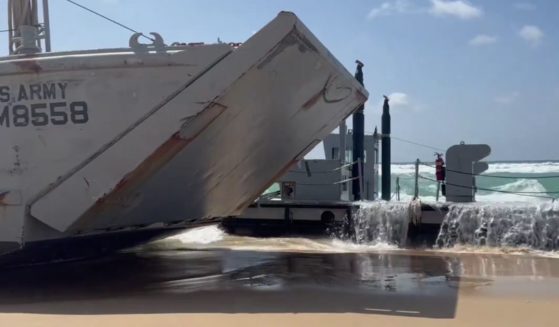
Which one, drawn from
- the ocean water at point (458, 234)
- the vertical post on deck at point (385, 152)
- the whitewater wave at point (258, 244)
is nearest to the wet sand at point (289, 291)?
the ocean water at point (458, 234)

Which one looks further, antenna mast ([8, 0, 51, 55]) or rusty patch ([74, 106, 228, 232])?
antenna mast ([8, 0, 51, 55])

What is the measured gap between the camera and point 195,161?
7484 mm

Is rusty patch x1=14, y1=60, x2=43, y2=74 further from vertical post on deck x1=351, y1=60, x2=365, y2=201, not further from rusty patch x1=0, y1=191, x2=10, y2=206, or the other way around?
vertical post on deck x1=351, y1=60, x2=365, y2=201

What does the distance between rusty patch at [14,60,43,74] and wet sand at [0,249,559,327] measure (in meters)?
2.43

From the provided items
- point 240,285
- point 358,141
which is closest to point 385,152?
point 358,141

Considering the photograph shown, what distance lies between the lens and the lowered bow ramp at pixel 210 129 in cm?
627

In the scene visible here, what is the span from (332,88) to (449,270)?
9.41 feet

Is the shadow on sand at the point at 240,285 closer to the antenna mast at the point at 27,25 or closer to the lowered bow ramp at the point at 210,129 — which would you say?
the lowered bow ramp at the point at 210,129

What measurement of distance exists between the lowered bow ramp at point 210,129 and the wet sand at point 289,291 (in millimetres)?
868

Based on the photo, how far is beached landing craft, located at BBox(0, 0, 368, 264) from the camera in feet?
20.9

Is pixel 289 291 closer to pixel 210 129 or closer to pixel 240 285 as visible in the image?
pixel 240 285

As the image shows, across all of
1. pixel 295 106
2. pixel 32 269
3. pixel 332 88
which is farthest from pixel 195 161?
pixel 32 269

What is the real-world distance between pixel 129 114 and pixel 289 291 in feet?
8.19

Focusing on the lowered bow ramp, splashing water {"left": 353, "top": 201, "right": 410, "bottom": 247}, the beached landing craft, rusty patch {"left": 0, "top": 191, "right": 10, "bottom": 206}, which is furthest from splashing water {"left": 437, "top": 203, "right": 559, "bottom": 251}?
rusty patch {"left": 0, "top": 191, "right": 10, "bottom": 206}
